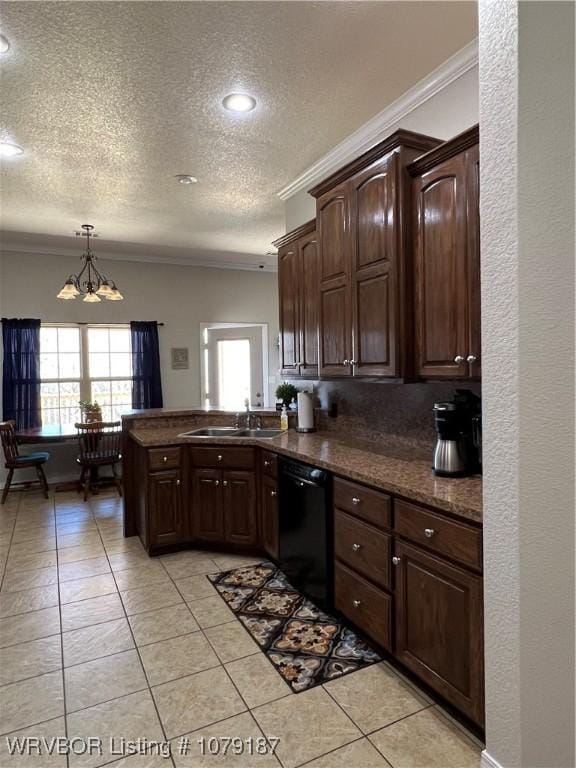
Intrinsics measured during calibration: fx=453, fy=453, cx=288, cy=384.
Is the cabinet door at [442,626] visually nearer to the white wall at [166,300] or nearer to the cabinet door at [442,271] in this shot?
the cabinet door at [442,271]

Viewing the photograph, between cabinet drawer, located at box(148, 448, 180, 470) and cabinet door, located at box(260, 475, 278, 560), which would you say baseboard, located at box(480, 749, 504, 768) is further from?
cabinet drawer, located at box(148, 448, 180, 470)

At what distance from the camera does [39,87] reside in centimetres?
251

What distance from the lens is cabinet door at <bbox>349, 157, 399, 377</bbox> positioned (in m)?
2.38

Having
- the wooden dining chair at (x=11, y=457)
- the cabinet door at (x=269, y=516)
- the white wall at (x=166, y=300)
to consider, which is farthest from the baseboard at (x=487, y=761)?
the white wall at (x=166, y=300)

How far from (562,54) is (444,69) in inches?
52.9

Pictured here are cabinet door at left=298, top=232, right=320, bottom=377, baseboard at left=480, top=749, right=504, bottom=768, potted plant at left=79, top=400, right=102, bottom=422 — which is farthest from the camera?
potted plant at left=79, top=400, right=102, bottom=422

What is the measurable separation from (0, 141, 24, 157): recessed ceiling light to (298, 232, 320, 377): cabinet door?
2.10 meters

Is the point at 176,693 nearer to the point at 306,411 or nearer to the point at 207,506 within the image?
the point at 207,506

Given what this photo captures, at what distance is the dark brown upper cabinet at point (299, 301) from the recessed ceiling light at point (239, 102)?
2.75 ft

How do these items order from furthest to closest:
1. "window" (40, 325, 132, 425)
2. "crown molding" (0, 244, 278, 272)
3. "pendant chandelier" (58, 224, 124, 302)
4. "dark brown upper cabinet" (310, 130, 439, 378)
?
1. "window" (40, 325, 132, 425)
2. "crown molding" (0, 244, 278, 272)
3. "pendant chandelier" (58, 224, 124, 302)
4. "dark brown upper cabinet" (310, 130, 439, 378)

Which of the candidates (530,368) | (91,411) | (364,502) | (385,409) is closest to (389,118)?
(385,409)

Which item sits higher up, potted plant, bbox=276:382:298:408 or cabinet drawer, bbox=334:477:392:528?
potted plant, bbox=276:382:298:408

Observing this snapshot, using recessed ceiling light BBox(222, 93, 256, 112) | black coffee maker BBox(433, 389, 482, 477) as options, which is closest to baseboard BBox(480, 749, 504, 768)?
black coffee maker BBox(433, 389, 482, 477)

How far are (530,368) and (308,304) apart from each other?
2.13 m
